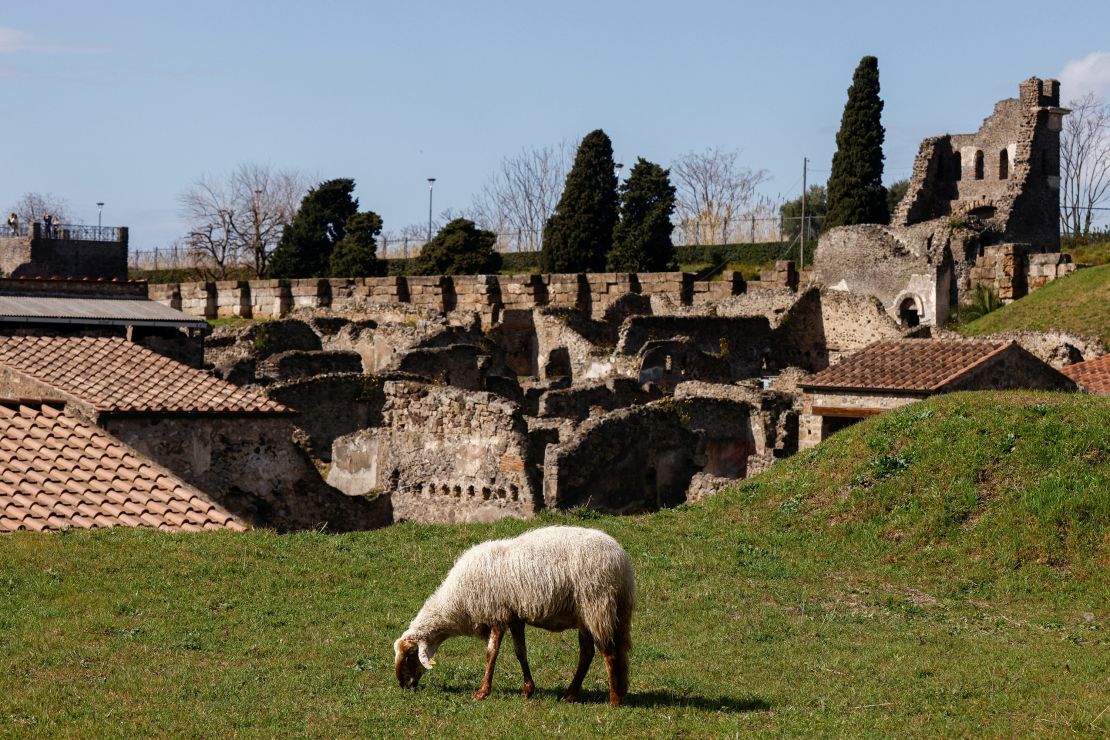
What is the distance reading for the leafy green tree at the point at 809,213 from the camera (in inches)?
2327

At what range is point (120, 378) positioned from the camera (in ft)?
62.5

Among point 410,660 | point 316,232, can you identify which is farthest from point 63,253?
point 410,660

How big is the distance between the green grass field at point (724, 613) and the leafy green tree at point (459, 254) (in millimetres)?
33760

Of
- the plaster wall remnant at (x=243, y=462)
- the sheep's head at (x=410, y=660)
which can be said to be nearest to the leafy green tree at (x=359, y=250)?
the plaster wall remnant at (x=243, y=462)

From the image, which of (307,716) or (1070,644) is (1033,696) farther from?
(307,716)

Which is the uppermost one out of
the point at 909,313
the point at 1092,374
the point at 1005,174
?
the point at 1005,174

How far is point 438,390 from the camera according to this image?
21.1 m

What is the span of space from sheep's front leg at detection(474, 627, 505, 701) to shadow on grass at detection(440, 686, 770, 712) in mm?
153

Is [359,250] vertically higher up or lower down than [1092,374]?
higher up

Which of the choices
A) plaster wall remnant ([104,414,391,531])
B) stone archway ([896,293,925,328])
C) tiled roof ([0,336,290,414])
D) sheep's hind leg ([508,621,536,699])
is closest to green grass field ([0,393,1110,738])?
sheep's hind leg ([508,621,536,699])

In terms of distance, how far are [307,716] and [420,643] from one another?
0.90 metres

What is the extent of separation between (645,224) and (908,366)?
991 inches

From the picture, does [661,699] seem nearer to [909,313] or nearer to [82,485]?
[82,485]

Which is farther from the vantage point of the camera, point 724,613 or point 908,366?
point 908,366
